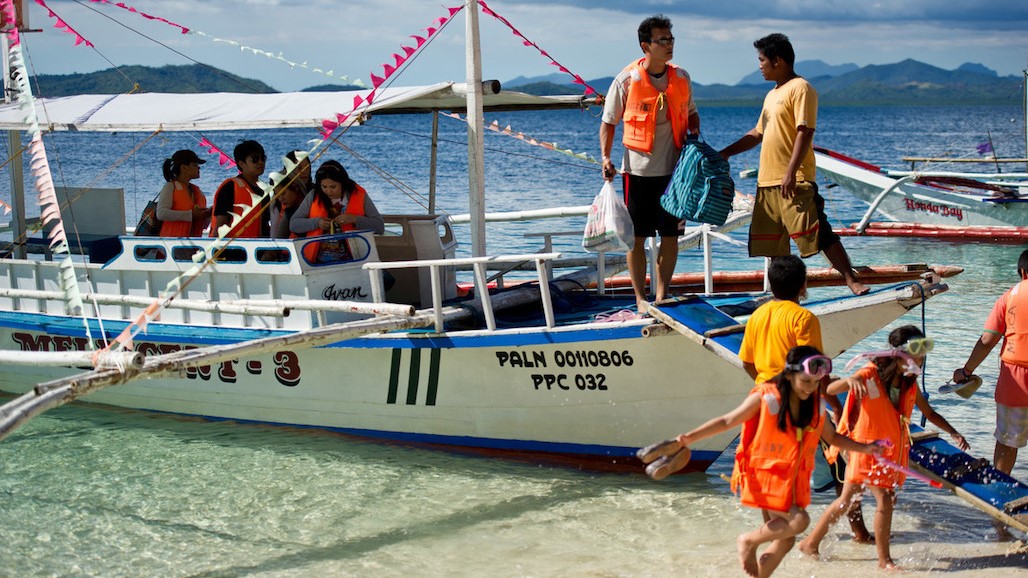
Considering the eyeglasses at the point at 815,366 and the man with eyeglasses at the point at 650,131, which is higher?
the man with eyeglasses at the point at 650,131

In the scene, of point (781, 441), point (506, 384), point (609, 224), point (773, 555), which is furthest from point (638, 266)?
point (773, 555)

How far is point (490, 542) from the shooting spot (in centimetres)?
716

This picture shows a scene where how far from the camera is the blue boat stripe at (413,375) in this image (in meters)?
8.32

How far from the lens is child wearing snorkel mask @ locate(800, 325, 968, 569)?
6090 millimetres

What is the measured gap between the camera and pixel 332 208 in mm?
8875

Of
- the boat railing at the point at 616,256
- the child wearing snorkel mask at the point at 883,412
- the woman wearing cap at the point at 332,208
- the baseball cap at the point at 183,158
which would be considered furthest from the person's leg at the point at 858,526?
the baseball cap at the point at 183,158

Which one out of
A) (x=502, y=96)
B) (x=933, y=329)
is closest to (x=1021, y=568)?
(x=502, y=96)

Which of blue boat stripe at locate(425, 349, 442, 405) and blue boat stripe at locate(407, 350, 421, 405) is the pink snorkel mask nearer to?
blue boat stripe at locate(425, 349, 442, 405)

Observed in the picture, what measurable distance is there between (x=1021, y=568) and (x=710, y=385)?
2320 mm

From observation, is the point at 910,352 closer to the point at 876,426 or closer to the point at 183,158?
the point at 876,426

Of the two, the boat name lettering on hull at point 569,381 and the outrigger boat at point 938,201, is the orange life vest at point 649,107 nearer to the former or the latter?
the boat name lettering on hull at point 569,381

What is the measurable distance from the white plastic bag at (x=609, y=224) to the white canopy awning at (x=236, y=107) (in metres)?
1.60

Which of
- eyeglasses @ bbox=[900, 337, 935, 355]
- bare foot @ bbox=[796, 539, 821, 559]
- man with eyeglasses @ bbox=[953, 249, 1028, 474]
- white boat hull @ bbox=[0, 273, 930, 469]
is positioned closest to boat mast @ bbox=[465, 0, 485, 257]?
white boat hull @ bbox=[0, 273, 930, 469]

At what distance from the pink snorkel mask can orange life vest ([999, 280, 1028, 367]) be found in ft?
3.54
